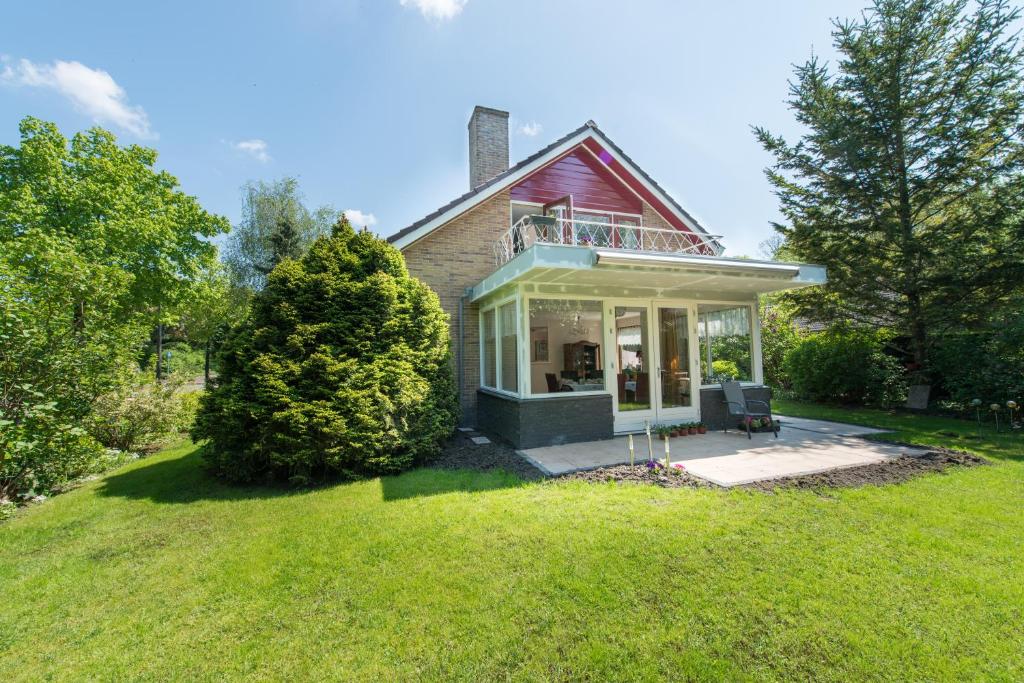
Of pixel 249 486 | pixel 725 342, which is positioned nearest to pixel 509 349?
pixel 249 486

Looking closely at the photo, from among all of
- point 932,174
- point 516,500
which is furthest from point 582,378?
point 932,174

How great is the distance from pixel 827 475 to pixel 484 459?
5.46 metres

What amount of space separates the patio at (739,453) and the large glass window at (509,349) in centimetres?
175

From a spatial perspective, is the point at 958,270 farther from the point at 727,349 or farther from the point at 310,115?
the point at 310,115

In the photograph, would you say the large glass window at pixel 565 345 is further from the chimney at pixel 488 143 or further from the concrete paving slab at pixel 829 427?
the chimney at pixel 488 143

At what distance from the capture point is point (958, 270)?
37.6ft

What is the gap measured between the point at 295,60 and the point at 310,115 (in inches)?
68.4

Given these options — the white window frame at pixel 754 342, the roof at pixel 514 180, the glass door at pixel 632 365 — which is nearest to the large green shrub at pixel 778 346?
the roof at pixel 514 180

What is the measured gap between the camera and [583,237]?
1262 cm

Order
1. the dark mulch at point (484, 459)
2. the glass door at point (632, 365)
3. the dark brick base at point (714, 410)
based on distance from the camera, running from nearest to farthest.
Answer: the dark mulch at point (484, 459) < the glass door at point (632, 365) < the dark brick base at point (714, 410)

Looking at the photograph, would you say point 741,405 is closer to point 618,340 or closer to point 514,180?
point 618,340

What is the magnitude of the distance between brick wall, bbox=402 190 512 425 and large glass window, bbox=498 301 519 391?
6.07 feet

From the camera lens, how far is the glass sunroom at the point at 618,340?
8312 mm

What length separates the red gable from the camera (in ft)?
41.4
